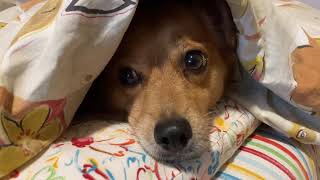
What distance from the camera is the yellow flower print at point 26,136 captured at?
Result: 0.81 metres

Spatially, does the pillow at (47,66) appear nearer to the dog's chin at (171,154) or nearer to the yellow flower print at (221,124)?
the dog's chin at (171,154)

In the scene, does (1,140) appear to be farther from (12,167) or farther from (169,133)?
(169,133)

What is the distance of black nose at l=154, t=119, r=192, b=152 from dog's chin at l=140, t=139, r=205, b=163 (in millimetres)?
11

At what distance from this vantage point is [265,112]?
1.04 meters

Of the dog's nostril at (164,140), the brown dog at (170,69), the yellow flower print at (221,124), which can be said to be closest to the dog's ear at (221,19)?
the brown dog at (170,69)

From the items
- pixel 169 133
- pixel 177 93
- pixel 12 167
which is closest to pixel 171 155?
pixel 169 133

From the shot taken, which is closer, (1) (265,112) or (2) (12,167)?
(2) (12,167)

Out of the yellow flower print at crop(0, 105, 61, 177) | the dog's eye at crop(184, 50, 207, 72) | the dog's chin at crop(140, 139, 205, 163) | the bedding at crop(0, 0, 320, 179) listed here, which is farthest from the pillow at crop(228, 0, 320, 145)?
the yellow flower print at crop(0, 105, 61, 177)

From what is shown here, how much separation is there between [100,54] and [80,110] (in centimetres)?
27

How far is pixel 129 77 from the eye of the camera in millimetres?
1120

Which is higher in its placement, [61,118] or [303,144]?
[61,118]

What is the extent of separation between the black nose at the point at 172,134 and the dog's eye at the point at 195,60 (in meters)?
0.19

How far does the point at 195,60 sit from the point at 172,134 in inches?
9.6

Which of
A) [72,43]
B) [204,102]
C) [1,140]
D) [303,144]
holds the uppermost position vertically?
[72,43]
